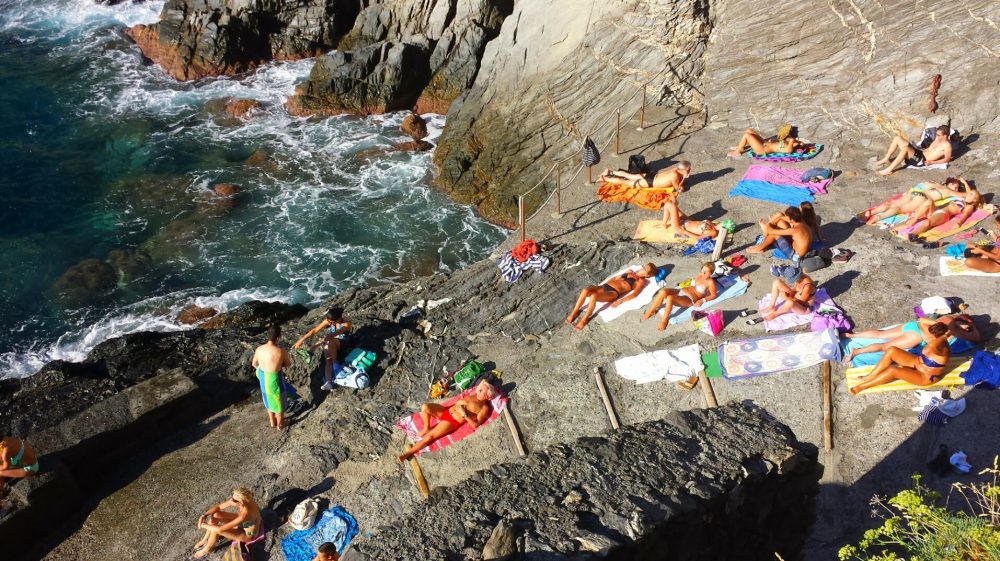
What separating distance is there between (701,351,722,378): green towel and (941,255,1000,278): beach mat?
169 inches

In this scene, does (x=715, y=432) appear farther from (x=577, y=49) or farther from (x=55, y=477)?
(x=577, y=49)

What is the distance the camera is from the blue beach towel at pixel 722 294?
10977 mm

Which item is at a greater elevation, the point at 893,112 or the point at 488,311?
the point at 893,112

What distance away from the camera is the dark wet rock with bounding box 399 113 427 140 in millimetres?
22875

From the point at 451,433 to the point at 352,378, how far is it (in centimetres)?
221

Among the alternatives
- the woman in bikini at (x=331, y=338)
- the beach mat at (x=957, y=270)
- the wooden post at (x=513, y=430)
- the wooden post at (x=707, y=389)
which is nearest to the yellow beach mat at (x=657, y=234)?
the wooden post at (x=707, y=389)

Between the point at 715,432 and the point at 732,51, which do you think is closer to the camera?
the point at 715,432

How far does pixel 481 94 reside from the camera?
21.1 meters

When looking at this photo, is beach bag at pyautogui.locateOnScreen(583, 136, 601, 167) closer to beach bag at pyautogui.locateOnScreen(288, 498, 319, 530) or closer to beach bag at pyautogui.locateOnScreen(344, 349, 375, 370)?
beach bag at pyautogui.locateOnScreen(344, 349, 375, 370)

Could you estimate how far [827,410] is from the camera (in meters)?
9.25

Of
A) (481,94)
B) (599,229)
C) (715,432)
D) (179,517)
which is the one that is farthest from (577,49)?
(179,517)

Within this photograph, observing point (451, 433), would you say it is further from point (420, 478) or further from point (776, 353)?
point (776, 353)

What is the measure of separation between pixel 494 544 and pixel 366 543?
4.41 feet

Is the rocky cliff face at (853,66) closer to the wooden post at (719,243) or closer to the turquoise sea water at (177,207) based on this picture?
the wooden post at (719,243)
